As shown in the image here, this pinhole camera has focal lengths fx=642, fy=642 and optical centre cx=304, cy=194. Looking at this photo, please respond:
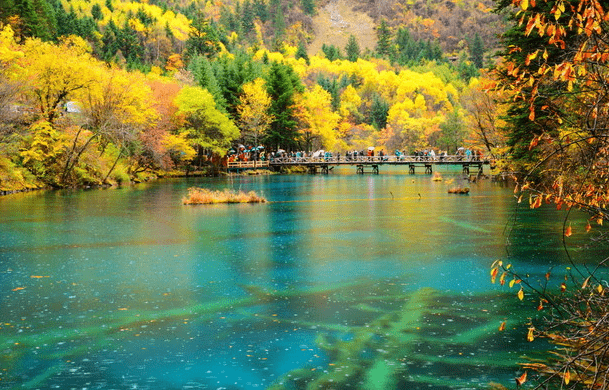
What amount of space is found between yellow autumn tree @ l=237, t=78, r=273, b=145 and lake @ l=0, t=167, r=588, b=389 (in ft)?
181

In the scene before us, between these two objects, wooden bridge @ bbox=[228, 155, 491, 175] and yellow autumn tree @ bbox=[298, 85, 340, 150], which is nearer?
wooden bridge @ bbox=[228, 155, 491, 175]

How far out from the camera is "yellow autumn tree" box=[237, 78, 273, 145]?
272 ft

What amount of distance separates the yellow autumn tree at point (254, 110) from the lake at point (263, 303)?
181 ft

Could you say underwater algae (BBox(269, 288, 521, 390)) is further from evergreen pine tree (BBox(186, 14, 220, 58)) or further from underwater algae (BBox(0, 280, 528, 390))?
evergreen pine tree (BBox(186, 14, 220, 58))

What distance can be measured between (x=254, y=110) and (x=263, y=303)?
7069 centimetres

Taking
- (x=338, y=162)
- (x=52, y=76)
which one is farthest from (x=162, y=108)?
(x=338, y=162)

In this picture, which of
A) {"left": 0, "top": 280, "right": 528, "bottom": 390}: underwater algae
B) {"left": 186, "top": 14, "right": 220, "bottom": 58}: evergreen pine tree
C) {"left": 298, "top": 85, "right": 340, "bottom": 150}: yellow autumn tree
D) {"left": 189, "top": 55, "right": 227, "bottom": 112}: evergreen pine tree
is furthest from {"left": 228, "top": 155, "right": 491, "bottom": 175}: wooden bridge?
{"left": 0, "top": 280, "right": 528, "bottom": 390}: underwater algae

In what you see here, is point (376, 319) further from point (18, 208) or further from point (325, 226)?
point (18, 208)

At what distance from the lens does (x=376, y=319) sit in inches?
489

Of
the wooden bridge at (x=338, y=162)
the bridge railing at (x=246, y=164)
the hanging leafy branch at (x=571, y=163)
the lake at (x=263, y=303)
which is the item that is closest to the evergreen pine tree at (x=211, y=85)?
the bridge railing at (x=246, y=164)

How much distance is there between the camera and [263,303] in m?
13.9

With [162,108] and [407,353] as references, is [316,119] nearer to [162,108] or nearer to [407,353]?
[162,108]

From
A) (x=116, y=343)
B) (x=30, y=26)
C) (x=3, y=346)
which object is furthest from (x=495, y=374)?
(x=30, y=26)

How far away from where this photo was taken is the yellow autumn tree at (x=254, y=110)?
8294 centimetres
